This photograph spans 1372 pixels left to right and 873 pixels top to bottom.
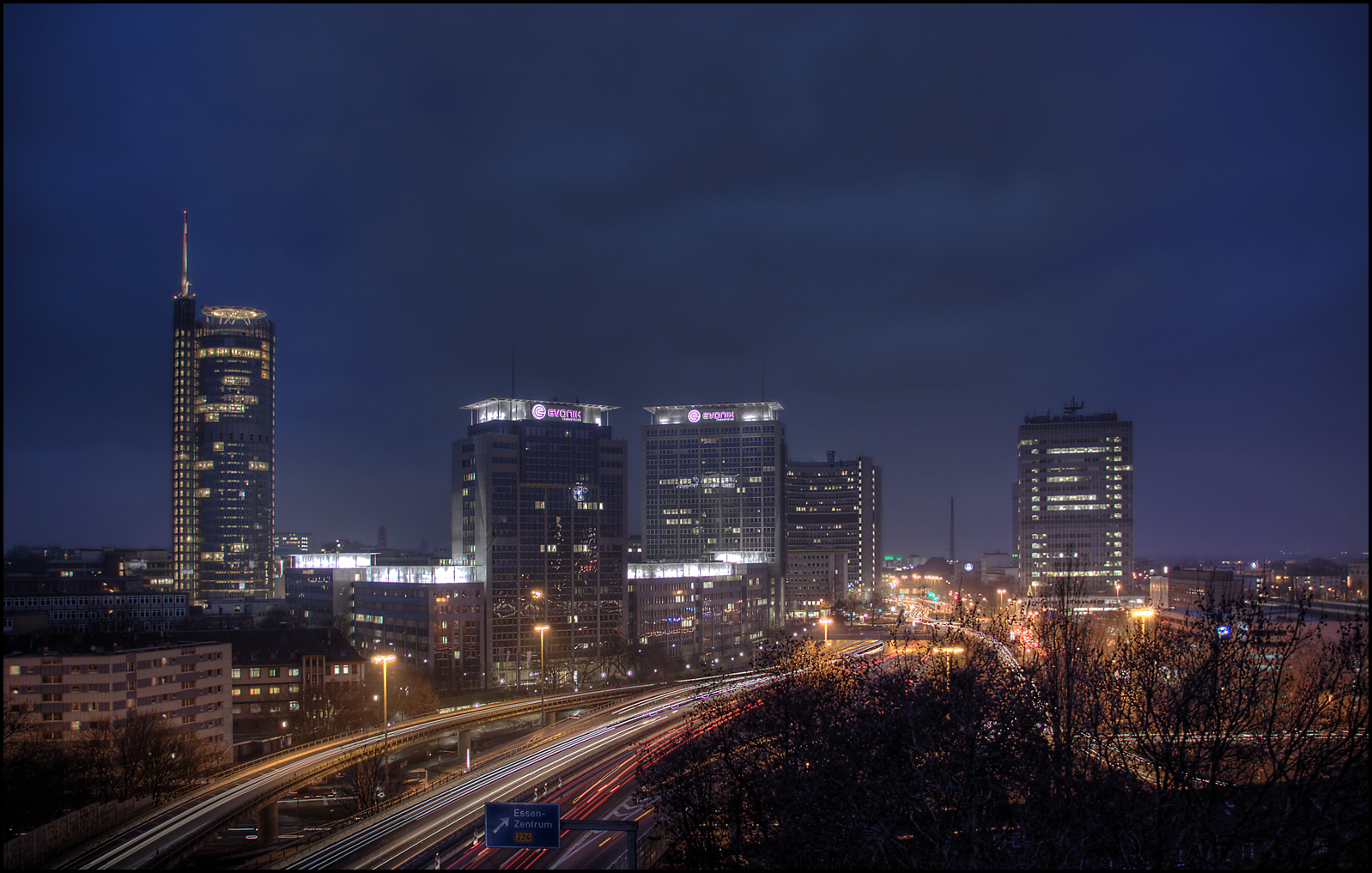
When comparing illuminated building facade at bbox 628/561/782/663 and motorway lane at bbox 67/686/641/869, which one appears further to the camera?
illuminated building facade at bbox 628/561/782/663

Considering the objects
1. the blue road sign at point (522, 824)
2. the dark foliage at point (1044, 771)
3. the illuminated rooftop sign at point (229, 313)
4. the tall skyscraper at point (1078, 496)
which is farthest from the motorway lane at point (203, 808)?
the illuminated rooftop sign at point (229, 313)

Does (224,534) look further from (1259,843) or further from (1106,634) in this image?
(1259,843)

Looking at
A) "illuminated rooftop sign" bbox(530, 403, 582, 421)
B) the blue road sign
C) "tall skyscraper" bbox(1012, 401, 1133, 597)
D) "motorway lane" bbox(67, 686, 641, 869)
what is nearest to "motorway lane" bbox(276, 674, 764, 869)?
"motorway lane" bbox(67, 686, 641, 869)

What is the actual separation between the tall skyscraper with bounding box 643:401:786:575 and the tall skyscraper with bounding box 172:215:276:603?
90573 millimetres

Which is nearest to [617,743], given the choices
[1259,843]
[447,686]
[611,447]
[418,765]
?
[418,765]

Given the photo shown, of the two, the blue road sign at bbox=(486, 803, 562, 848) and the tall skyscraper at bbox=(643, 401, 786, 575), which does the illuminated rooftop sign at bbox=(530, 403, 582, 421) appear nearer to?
the tall skyscraper at bbox=(643, 401, 786, 575)

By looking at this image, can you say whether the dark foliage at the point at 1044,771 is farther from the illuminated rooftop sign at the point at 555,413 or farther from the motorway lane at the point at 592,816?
the illuminated rooftop sign at the point at 555,413

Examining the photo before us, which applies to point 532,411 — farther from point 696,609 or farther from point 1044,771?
point 1044,771

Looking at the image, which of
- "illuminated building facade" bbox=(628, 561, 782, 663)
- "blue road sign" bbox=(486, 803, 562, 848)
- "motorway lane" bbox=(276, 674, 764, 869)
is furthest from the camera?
"illuminated building facade" bbox=(628, 561, 782, 663)

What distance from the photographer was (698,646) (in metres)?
109

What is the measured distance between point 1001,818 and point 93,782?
46.0 metres

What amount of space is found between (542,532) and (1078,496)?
315 feet

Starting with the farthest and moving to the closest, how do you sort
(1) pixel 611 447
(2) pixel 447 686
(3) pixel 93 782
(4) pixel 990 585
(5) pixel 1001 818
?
(4) pixel 990 585
(1) pixel 611 447
(2) pixel 447 686
(3) pixel 93 782
(5) pixel 1001 818

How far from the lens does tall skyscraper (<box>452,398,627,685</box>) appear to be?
307 feet
